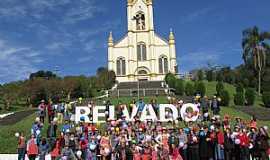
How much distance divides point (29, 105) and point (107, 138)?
33.8 m

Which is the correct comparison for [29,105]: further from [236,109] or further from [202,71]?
[202,71]

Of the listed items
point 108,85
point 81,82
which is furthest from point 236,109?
point 108,85

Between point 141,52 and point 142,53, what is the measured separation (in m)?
0.24

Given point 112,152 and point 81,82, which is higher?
point 81,82

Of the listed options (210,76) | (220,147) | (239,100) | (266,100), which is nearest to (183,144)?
(220,147)

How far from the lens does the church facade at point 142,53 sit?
65375mm

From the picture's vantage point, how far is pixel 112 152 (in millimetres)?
12656

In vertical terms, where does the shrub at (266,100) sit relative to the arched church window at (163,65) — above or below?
below

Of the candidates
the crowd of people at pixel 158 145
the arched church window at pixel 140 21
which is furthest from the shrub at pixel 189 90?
the arched church window at pixel 140 21

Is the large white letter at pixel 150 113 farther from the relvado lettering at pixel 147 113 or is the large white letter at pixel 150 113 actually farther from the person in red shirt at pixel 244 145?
the person in red shirt at pixel 244 145

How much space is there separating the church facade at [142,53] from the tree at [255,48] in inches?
608

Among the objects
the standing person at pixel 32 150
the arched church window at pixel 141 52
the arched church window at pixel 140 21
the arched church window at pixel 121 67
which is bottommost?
the standing person at pixel 32 150

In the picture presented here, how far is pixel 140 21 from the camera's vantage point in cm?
6862

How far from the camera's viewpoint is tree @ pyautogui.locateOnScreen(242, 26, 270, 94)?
4853cm
